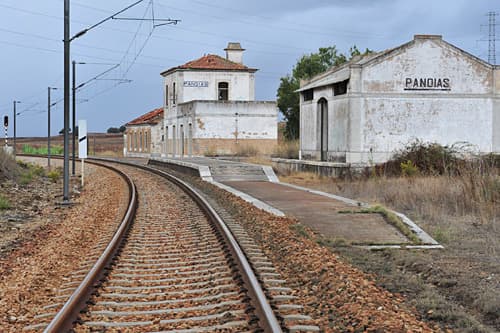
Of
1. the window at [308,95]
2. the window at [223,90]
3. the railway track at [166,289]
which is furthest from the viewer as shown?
the window at [223,90]

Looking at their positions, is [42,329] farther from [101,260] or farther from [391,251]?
[391,251]

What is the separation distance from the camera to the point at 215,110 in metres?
56.4

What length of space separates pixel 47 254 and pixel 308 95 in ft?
102

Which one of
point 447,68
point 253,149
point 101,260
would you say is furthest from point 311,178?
point 101,260

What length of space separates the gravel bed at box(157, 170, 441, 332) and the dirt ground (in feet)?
0.98

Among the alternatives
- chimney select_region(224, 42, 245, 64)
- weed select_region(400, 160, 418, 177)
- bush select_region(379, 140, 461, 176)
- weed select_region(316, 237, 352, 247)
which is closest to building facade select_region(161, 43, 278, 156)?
chimney select_region(224, 42, 245, 64)

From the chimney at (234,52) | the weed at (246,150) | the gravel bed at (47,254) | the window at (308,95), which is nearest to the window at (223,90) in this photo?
the chimney at (234,52)

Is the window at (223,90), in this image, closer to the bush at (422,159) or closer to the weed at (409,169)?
the bush at (422,159)

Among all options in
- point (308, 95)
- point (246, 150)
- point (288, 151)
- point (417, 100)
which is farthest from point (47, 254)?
point (246, 150)

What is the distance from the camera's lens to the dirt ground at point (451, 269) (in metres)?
7.40

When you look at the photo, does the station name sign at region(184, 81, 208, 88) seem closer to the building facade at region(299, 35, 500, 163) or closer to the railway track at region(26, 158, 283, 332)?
the building facade at region(299, 35, 500, 163)

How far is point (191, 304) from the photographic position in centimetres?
762

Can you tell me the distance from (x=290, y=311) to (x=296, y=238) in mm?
5259

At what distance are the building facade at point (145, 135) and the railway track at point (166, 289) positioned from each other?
56.7 m
